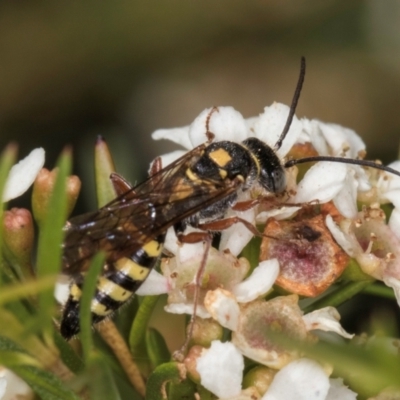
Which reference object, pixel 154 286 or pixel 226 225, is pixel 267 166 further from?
pixel 154 286

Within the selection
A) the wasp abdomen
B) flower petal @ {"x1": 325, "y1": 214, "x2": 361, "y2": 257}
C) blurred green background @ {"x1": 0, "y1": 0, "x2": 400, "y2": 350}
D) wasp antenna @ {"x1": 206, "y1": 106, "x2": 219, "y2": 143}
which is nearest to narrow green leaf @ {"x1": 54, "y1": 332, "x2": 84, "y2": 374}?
the wasp abdomen

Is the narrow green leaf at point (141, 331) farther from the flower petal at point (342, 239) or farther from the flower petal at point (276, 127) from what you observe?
the flower petal at point (276, 127)

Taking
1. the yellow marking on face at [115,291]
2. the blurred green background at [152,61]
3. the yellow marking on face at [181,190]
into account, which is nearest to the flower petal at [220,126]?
the yellow marking on face at [181,190]

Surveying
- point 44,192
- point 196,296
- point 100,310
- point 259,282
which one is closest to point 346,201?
point 259,282

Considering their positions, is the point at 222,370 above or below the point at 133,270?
below

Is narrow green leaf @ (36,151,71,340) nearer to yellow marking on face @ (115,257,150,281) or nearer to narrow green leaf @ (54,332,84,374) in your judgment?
narrow green leaf @ (54,332,84,374)

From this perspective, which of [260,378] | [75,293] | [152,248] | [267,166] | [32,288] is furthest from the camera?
[267,166]
